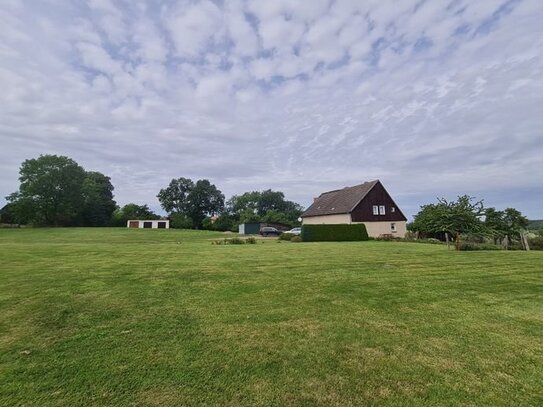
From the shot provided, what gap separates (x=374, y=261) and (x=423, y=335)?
284 inches

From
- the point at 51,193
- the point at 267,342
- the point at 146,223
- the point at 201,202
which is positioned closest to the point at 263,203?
the point at 201,202

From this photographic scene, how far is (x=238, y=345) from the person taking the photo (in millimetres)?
4188

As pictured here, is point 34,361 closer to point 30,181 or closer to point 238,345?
point 238,345

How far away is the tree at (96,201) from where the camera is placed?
64375 mm

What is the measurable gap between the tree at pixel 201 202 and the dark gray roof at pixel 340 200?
128ft

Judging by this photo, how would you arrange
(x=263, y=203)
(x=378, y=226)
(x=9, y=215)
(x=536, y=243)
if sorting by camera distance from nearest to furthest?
1. (x=536, y=243)
2. (x=378, y=226)
3. (x=9, y=215)
4. (x=263, y=203)

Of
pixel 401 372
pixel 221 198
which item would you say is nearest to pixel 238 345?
pixel 401 372

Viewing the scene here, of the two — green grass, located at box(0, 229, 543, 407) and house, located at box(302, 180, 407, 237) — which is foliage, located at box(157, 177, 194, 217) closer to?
house, located at box(302, 180, 407, 237)

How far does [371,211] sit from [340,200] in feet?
16.5

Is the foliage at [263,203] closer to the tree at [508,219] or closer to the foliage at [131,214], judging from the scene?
the foliage at [131,214]

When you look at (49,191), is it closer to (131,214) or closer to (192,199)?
(131,214)

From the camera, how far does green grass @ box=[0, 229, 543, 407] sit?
3.14 meters

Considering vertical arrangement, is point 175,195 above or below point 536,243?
above

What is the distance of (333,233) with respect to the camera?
30.3 meters
